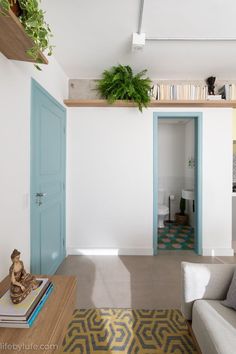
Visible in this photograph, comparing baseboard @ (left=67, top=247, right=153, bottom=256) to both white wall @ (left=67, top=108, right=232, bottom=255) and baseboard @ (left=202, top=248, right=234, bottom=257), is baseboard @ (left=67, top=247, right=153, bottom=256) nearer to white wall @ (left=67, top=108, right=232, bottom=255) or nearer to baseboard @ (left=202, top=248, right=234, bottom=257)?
white wall @ (left=67, top=108, right=232, bottom=255)

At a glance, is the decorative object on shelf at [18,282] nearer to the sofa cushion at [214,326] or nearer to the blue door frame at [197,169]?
the sofa cushion at [214,326]

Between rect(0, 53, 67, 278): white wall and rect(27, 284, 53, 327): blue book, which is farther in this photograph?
rect(0, 53, 67, 278): white wall

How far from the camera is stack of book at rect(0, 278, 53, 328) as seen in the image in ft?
3.26

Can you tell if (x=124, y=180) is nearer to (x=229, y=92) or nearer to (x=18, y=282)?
(x=229, y=92)

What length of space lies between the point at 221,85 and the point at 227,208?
1.91 metres

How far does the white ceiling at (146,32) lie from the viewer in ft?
5.93

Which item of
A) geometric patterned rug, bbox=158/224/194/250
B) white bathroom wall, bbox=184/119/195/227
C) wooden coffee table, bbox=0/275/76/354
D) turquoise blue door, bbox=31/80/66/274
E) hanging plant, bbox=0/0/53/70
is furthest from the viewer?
white bathroom wall, bbox=184/119/195/227

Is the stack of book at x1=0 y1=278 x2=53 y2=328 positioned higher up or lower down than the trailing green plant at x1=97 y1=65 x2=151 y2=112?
lower down

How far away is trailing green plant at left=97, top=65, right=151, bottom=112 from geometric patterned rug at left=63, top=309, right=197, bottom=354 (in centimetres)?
245

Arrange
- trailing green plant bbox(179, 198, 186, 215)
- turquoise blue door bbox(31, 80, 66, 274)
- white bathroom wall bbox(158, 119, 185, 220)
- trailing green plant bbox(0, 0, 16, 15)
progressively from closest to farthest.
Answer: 1. trailing green plant bbox(0, 0, 16, 15)
2. turquoise blue door bbox(31, 80, 66, 274)
3. trailing green plant bbox(179, 198, 186, 215)
4. white bathroom wall bbox(158, 119, 185, 220)

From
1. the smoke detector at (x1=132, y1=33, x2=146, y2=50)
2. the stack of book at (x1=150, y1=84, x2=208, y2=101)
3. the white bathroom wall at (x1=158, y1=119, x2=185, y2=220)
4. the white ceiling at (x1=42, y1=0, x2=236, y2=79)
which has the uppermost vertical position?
the white ceiling at (x1=42, y1=0, x2=236, y2=79)

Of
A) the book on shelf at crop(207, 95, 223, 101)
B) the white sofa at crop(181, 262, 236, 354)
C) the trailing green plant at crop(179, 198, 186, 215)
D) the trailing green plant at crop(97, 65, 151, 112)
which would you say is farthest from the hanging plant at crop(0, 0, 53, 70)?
the trailing green plant at crop(179, 198, 186, 215)

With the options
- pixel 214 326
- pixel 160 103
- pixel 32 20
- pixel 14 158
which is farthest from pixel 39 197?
pixel 160 103

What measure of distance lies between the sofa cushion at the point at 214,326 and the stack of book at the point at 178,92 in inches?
103
